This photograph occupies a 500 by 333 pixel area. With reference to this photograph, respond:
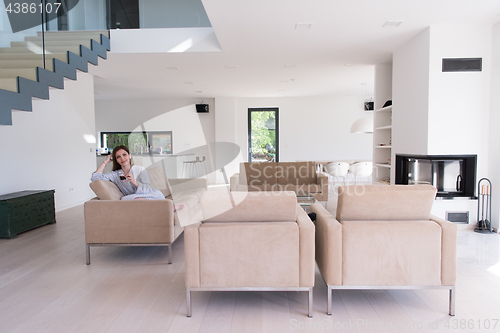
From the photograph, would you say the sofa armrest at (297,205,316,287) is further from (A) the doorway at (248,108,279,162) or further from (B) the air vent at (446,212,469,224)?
(A) the doorway at (248,108,279,162)

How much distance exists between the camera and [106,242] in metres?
3.04

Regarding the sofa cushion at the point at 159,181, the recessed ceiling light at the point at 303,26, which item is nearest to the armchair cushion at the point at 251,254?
the sofa cushion at the point at 159,181

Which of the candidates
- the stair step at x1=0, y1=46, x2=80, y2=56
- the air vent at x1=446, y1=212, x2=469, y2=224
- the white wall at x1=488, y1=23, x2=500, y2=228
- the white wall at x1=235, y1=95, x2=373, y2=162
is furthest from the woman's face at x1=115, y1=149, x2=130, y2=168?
the white wall at x1=235, y1=95, x2=373, y2=162

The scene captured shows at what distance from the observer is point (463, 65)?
4016 mm

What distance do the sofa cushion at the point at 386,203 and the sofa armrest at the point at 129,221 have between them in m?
1.75

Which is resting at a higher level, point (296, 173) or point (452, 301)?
point (296, 173)

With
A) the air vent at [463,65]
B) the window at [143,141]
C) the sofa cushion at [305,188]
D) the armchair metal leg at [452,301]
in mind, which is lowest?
the armchair metal leg at [452,301]

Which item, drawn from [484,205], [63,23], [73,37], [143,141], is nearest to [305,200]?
[484,205]

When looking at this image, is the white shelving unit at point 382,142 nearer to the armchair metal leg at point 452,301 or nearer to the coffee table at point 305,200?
the coffee table at point 305,200

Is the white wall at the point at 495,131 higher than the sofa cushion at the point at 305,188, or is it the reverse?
the white wall at the point at 495,131

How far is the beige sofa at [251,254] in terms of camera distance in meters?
2.02

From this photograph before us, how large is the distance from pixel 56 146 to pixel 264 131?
6.03 meters

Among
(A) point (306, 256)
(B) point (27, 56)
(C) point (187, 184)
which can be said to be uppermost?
(B) point (27, 56)

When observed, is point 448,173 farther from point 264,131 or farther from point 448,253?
point 264,131
